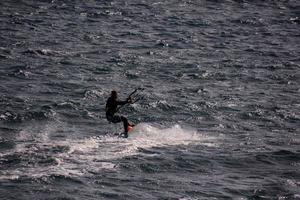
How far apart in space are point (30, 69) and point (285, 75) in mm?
16525

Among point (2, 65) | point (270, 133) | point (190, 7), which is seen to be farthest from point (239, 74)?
point (190, 7)

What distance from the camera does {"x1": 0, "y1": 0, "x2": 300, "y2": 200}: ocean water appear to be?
23.6m

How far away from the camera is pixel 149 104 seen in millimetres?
34750

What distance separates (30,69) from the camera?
4012 cm

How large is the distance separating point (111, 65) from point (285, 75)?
1150cm

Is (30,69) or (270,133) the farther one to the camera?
(30,69)

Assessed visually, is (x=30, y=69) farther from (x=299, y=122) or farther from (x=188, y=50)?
(x=299, y=122)

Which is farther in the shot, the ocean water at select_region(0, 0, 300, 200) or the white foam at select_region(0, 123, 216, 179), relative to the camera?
the white foam at select_region(0, 123, 216, 179)

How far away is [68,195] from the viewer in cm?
2197

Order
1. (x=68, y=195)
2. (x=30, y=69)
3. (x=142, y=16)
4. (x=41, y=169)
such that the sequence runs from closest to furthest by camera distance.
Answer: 1. (x=68, y=195)
2. (x=41, y=169)
3. (x=30, y=69)
4. (x=142, y=16)

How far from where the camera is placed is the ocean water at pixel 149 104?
77.6 ft

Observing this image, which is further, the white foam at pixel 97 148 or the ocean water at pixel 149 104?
the white foam at pixel 97 148

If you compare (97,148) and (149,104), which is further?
(149,104)

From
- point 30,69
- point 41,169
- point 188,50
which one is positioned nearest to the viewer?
point 41,169
